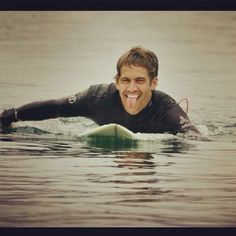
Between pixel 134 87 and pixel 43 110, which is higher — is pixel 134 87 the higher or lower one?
the higher one

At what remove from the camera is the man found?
11.6 ft

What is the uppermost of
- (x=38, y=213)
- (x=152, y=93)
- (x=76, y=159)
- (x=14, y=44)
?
(x=14, y=44)

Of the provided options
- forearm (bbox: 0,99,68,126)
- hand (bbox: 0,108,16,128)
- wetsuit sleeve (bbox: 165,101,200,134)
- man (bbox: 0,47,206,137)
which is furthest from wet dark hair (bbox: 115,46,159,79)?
hand (bbox: 0,108,16,128)

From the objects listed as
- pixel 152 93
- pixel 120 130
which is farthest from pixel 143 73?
pixel 120 130

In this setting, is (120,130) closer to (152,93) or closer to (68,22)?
(152,93)

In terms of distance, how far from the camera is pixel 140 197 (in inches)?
135

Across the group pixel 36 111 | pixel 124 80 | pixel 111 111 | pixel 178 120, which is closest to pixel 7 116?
pixel 36 111

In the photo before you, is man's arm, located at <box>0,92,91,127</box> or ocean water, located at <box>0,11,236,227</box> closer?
ocean water, located at <box>0,11,236,227</box>

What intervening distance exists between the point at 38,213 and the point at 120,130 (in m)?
0.71

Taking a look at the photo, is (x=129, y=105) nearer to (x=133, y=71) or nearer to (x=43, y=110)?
(x=133, y=71)

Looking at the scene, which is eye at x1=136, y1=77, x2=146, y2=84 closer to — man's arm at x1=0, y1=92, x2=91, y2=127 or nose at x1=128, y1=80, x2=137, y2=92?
nose at x1=128, y1=80, x2=137, y2=92

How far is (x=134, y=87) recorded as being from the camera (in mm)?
3545

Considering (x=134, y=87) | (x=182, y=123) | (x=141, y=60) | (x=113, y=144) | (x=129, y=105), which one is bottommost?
(x=113, y=144)

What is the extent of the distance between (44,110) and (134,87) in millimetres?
587
